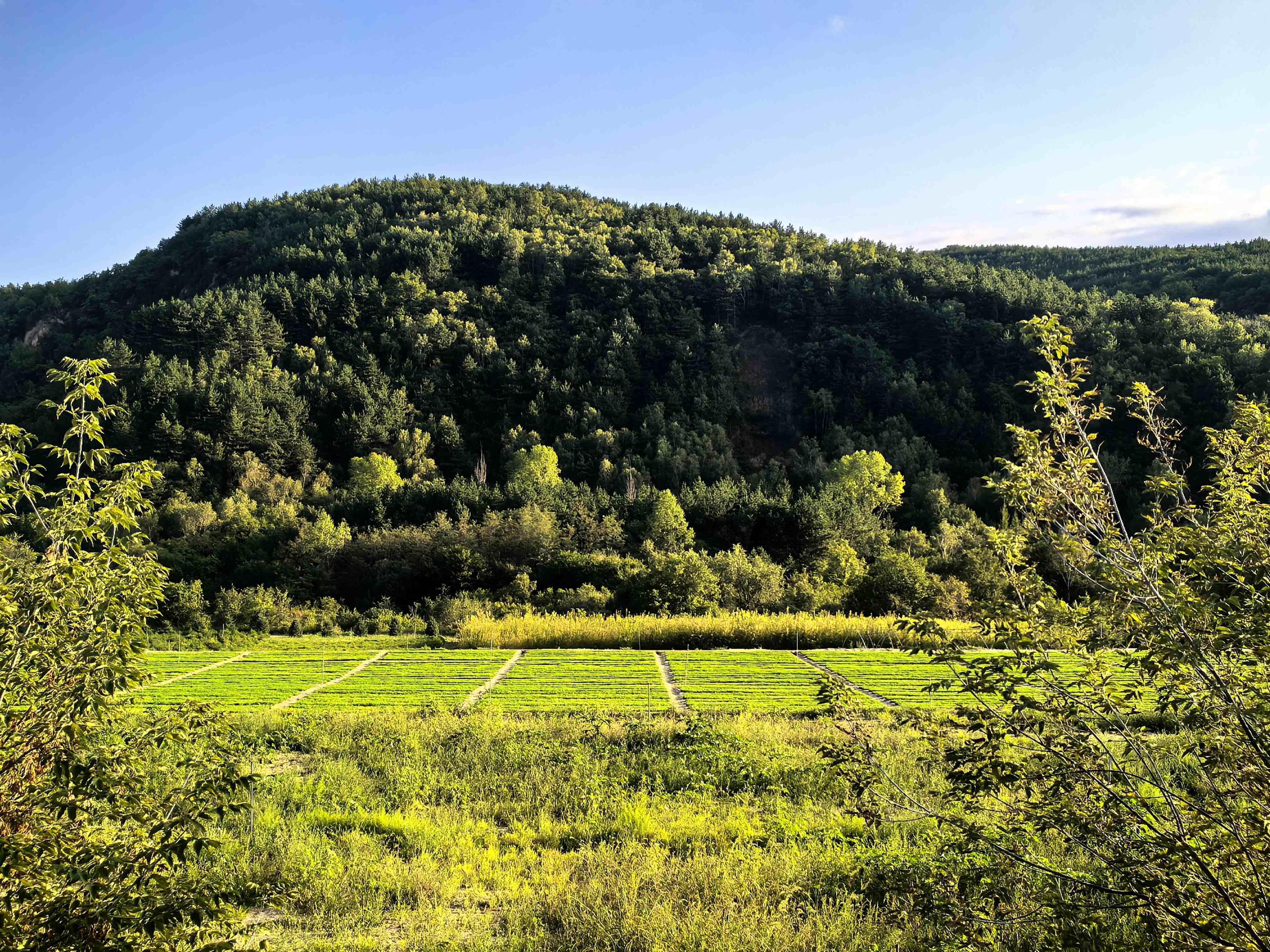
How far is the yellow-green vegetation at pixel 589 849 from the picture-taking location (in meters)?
5.89

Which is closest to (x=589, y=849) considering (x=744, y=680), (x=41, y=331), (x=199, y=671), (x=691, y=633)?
(x=744, y=680)

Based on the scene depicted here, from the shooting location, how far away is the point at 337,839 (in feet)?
26.9

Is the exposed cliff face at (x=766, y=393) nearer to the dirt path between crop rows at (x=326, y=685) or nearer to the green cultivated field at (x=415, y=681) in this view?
the green cultivated field at (x=415, y=681)

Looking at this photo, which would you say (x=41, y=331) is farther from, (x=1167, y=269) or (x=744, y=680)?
(x=1167, y=269)

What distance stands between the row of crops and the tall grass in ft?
2.70

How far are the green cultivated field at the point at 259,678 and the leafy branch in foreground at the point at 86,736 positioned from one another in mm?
10017

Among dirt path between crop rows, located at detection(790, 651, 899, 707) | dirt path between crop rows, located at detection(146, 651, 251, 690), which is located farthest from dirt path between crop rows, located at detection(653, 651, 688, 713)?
dirt path between crop rows, located at detection(146, 651, 251, 690)

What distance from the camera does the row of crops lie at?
622 inches

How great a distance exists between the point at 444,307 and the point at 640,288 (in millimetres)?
19092

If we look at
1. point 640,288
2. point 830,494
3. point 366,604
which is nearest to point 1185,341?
point 830,494

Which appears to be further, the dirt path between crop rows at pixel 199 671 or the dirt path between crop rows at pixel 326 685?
the dirt path between crop rows at pixel 199 671

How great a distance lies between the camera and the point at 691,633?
27016 millimetres

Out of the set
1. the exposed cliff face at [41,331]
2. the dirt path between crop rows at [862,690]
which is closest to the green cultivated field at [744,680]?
the dirt path between crop rows at [862,690]

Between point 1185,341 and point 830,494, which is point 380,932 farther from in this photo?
point 1185,341
